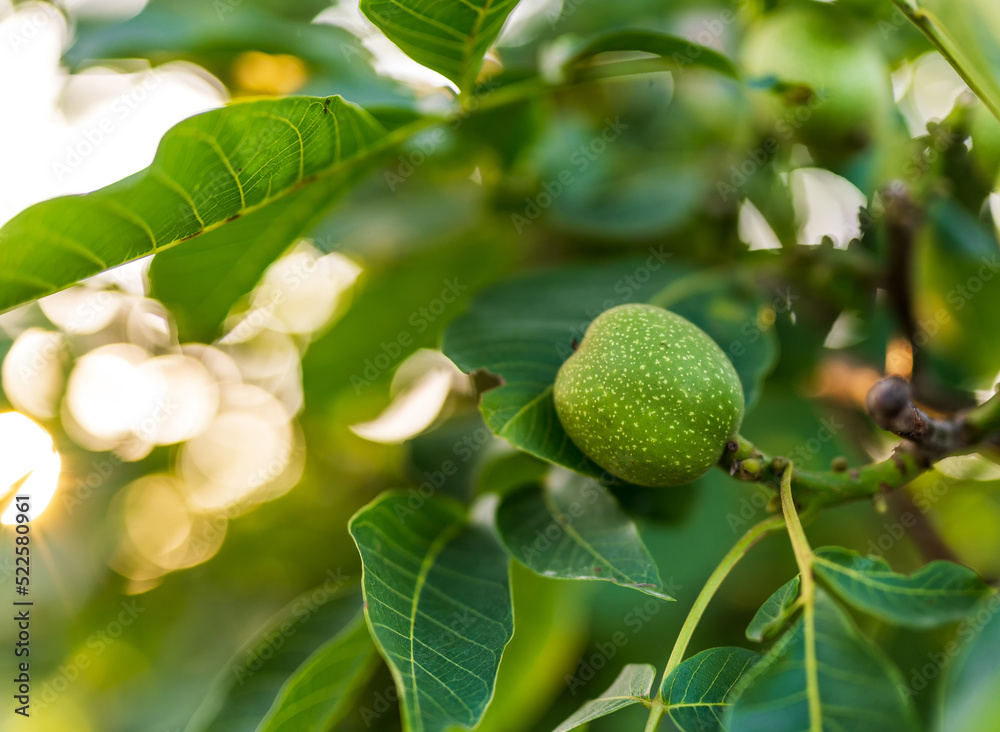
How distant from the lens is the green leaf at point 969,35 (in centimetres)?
71

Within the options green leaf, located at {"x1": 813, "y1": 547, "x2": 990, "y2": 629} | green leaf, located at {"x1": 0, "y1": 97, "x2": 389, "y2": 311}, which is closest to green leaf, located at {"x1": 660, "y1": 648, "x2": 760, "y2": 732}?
green leaf, located at {"x1": 813, "y1": 547, "x2": 990, "y2": 629}

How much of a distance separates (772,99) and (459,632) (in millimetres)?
910

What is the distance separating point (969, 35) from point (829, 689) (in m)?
0.70

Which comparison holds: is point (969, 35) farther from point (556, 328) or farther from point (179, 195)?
point (179, 195)

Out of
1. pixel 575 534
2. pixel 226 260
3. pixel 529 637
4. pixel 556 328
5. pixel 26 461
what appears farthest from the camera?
pixel 26 461

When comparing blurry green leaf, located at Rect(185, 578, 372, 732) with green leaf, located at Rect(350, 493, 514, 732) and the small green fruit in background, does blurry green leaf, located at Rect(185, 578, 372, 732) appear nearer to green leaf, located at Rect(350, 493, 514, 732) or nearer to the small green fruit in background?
green leaf, located at Rect(350, 493, 514, 732)

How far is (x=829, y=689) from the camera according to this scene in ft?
1.86

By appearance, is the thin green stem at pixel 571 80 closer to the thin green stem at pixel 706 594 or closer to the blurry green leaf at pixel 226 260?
the blurry green leaf at pixel 226 260

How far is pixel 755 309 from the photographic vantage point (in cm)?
114

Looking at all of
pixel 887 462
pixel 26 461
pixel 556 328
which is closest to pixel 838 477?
pixel 887 462

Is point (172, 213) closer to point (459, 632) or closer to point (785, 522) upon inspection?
point (459, 632)

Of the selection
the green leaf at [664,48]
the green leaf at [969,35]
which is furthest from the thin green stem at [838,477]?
the green leaf at [664,48]

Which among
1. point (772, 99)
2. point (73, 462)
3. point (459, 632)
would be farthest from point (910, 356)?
point (73, 462)

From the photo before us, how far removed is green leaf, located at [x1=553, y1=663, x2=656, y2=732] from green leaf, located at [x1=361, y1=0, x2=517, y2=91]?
0.77 meters
